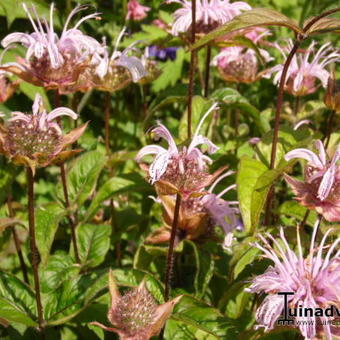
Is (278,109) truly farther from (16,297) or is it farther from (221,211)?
(16,297)

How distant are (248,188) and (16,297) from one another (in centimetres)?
65

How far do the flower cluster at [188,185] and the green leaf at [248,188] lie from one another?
0.07m

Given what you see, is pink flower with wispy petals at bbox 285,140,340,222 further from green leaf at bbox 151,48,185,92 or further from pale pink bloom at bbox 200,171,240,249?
green leaf at bbox 151,48,185,92

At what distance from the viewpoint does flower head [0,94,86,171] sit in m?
1.16

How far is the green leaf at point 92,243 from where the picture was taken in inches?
61.6

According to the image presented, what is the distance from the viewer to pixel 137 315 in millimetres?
1081

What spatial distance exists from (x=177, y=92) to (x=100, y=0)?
Result: 46.4 inches

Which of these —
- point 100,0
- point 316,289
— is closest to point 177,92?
point 316,289

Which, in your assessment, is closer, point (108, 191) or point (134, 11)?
point (108, 191)

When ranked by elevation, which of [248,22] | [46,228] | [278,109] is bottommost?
[46,228]

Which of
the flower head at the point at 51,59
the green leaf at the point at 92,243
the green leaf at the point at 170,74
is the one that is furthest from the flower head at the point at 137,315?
the green leaf at the point at 170,74

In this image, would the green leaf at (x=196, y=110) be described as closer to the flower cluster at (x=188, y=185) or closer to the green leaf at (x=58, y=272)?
the flower cluster at (x=188, y=185)

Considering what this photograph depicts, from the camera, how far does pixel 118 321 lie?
109 centimetres

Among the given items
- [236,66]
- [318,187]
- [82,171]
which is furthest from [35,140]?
[236,66]
